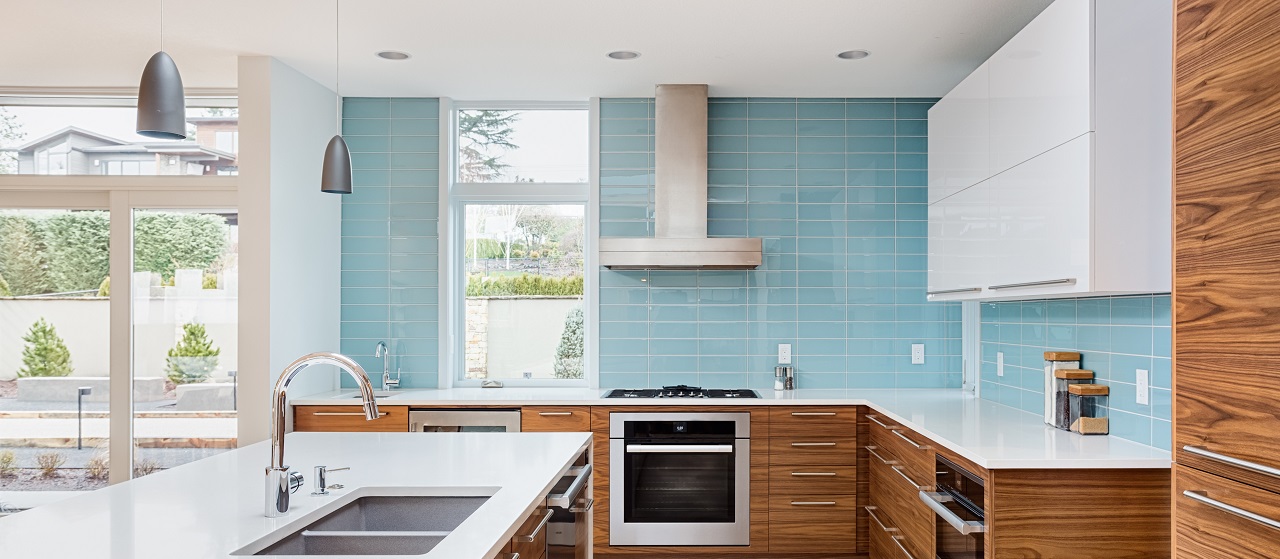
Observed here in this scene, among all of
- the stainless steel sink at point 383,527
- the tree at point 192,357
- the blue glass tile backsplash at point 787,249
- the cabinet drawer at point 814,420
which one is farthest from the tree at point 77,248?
the cabinet drawer at point 814,420

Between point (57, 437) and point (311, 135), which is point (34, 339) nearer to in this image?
point (57, 437)

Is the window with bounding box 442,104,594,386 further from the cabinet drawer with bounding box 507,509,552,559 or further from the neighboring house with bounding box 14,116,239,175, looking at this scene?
the cabinet drawer with bounding box 507,509,552,559

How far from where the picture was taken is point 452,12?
3436 millimetres

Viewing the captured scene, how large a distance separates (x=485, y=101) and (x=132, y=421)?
2.51 meters

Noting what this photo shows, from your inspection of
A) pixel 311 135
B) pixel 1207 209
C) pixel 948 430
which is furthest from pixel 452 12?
pixel 1207 209

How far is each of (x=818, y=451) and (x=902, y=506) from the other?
740 millimetres

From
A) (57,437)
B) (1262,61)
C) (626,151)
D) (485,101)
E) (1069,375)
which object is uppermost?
→ (485,101)

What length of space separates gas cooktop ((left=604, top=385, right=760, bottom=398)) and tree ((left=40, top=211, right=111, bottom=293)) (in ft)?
8.88

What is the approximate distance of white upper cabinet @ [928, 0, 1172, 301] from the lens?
97.8 inches

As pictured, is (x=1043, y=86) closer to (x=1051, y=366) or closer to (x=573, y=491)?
(x=1051, y=366)

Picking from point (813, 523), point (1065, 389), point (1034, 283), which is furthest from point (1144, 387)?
point (813, 523)

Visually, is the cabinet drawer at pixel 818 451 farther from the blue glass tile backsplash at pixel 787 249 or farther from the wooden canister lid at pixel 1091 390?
the wooden canister lid at pixel 1091 390

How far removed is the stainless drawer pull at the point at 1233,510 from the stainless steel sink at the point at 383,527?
155 centimetres

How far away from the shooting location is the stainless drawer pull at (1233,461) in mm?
1527
